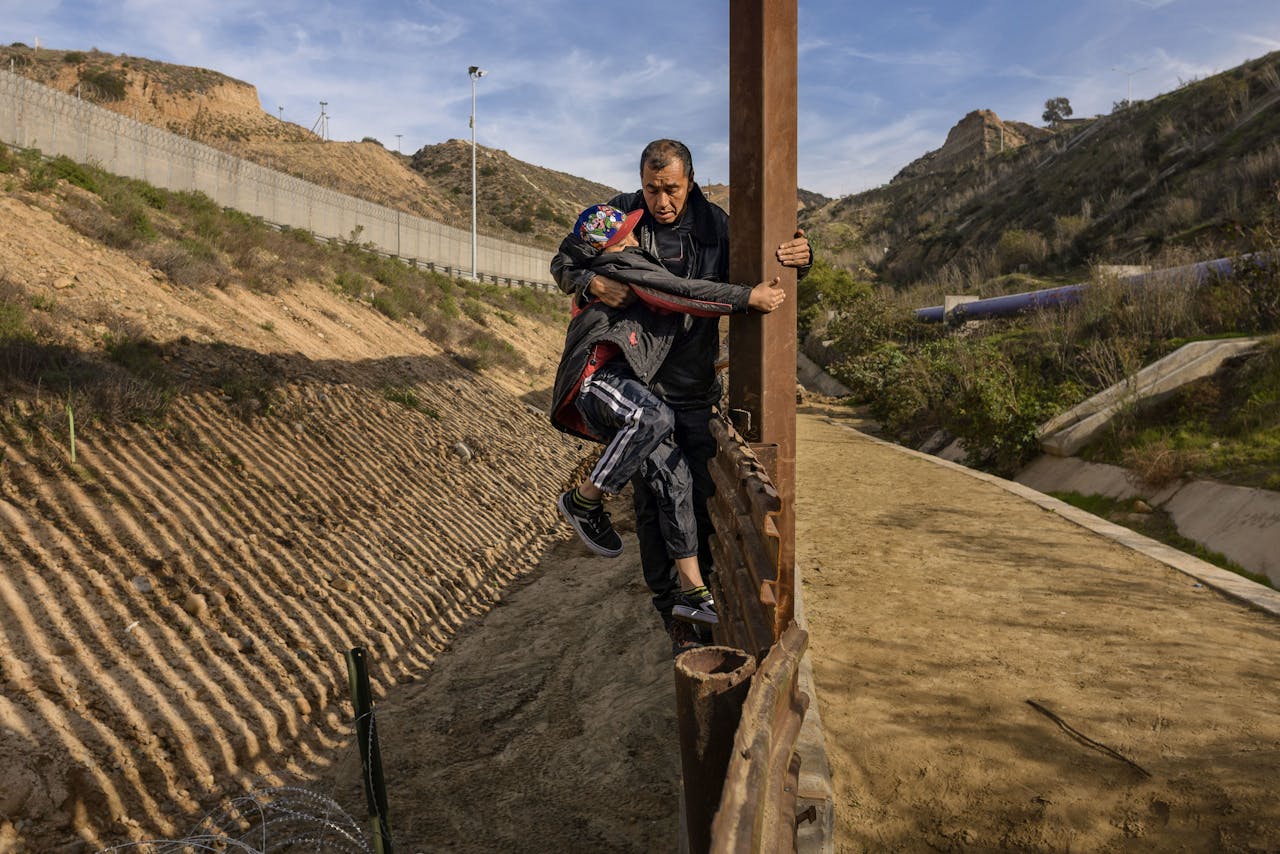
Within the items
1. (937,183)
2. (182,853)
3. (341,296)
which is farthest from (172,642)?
(937,183)

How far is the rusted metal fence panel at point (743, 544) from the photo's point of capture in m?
2.09

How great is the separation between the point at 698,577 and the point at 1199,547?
6424 millimetres

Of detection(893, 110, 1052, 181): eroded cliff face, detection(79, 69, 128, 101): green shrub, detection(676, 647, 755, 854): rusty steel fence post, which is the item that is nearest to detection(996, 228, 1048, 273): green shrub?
detection(676, 647, 755, 854): rusty steel fence post

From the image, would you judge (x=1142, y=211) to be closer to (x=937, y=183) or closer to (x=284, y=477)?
(x=284, y=477)

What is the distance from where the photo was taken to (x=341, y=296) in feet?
53.7

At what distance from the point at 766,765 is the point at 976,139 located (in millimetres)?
101443

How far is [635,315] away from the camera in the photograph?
334cm

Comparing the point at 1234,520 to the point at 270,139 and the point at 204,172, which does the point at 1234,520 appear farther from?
the point at 270,139

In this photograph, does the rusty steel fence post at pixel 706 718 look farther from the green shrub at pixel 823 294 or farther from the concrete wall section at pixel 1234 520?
the green shrub at pixel 823 294

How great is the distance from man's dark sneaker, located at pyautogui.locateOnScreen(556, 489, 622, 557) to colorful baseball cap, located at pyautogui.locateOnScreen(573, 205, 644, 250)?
1033mm

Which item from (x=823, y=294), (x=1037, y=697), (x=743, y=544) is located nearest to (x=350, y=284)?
(x=1037, y=697)

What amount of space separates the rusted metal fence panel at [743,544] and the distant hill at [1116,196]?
13724 millimetres

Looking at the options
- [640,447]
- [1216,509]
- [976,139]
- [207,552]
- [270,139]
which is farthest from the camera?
[976,139]

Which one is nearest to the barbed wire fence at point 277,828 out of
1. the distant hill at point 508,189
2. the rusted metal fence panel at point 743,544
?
the rusted metal fence panel at point 743,544
